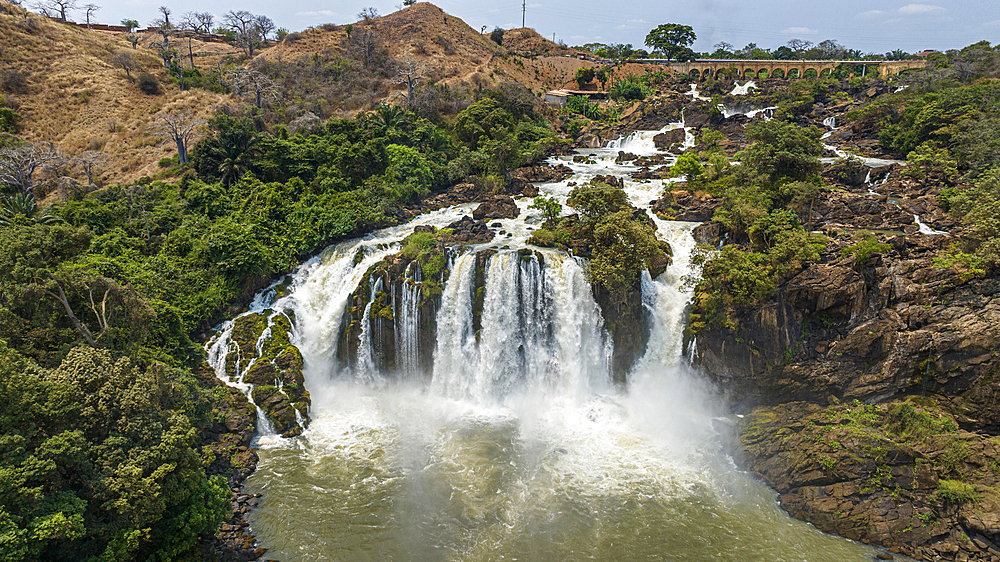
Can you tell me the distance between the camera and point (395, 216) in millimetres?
29656

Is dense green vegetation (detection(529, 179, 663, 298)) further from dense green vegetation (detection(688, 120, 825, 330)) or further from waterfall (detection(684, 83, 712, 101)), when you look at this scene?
waterfall (detection(684, 83, 712, 101))

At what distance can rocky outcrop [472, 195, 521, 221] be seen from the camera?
94.5ft

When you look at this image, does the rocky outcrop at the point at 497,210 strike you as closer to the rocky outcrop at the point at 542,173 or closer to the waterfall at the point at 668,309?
the rocky outcrop at the point at 542,173

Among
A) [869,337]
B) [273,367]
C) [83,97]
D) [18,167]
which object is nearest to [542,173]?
[273,367]

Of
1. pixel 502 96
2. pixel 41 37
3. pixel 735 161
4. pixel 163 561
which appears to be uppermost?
pixel 41 37

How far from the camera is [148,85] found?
45.5m

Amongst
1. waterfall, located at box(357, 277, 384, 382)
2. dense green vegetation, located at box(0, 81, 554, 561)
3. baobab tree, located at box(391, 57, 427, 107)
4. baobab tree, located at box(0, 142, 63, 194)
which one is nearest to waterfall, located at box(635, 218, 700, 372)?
dense green vegetation, located at box(0, 81, 554, 561)

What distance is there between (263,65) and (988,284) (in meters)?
62.2

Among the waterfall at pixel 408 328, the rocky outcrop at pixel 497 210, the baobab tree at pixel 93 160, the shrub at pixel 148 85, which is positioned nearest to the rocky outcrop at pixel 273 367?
the waterfall at pixel 408 328

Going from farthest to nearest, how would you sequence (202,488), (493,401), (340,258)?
(340,258)
(493,401)
(202,488)

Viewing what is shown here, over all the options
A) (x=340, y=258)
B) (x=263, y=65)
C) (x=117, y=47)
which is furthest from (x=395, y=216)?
(x=117, y=47)

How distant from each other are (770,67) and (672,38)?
1489 centimetres

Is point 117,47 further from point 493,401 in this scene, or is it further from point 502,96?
point 493,401

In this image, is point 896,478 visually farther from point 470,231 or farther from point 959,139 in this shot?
point 959,139
